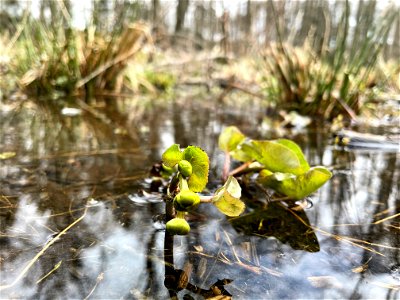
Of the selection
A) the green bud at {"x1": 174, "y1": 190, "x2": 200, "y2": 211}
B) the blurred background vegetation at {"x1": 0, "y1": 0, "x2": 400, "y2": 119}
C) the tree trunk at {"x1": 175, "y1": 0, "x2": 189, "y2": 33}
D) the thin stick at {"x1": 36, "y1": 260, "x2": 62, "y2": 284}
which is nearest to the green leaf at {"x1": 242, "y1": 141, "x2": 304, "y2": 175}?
the green bud at {"x1": 174, "y1": 190, "x2": 200, "y2": 211}

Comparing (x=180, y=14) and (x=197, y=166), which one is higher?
(x=180, y=14)

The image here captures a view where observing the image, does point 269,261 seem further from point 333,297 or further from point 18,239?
point 18,239

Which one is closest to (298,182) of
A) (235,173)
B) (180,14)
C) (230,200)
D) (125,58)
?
(235,173)

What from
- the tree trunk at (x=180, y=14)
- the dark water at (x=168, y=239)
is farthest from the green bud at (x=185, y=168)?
the tree trunk at (x=180, y=14)

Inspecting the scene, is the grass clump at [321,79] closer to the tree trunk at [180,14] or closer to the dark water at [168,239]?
the dark water at [168,239]

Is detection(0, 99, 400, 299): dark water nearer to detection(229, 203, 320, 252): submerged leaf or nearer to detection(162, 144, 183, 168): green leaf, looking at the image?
detection(229, 203, 320, 252): submerged leaf

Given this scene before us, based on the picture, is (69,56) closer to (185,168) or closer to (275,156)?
(275,156)

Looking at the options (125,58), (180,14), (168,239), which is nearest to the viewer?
(168,239)
